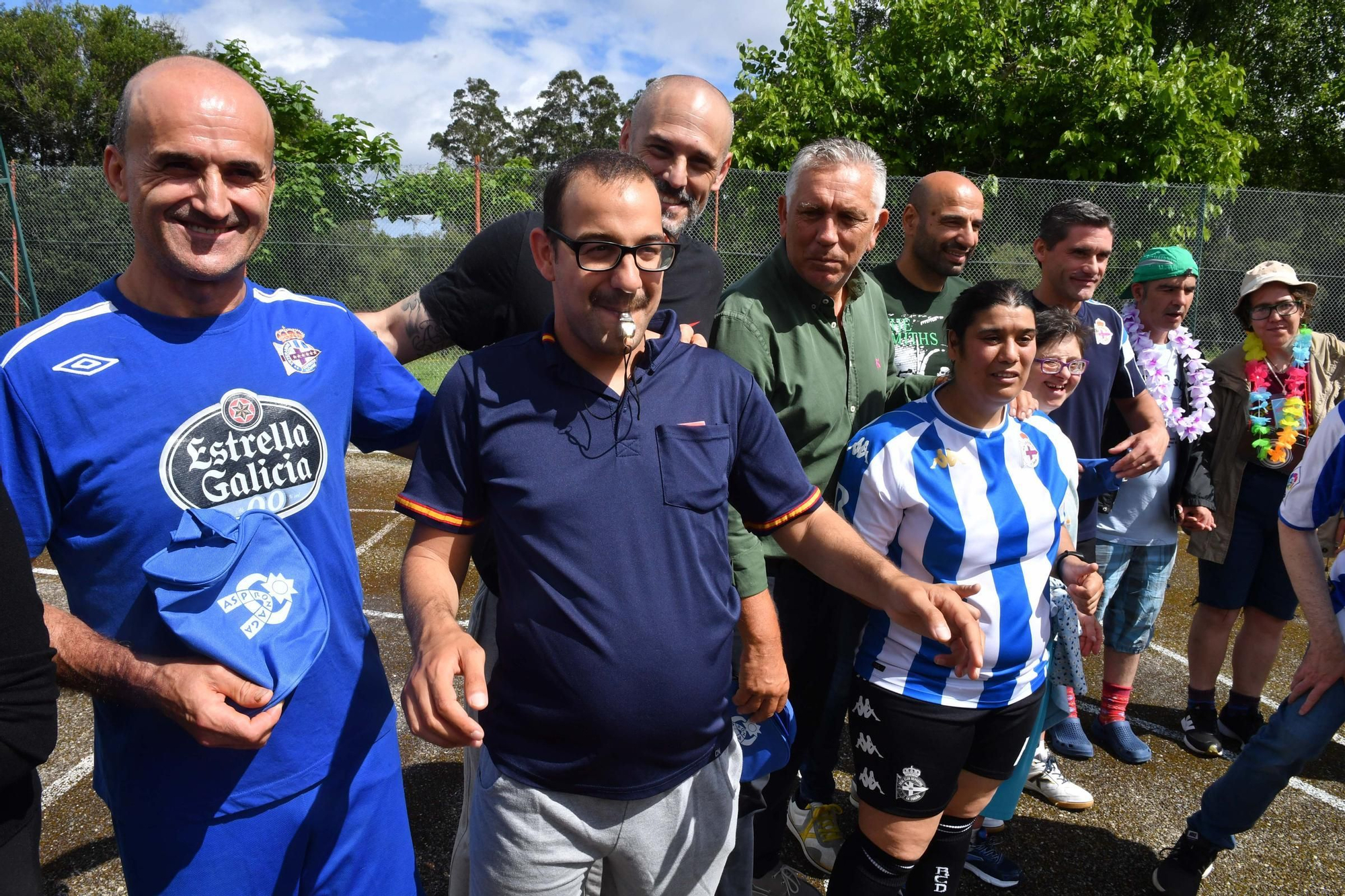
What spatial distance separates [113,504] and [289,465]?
299mm

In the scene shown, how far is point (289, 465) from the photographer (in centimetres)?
168

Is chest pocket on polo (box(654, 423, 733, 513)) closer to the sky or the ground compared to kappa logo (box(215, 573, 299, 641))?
closer to the sky

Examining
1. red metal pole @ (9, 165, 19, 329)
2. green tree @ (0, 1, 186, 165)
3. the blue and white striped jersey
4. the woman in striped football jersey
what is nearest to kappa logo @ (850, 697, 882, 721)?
the woman in striped football jersey

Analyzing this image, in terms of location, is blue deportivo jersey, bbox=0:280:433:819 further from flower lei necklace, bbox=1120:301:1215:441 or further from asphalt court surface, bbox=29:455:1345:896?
flower lei necklace, bbox=1120:301:1215:441

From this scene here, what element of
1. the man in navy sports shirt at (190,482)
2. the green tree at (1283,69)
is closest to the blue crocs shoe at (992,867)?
the man in navy sports shirt at (190,482)

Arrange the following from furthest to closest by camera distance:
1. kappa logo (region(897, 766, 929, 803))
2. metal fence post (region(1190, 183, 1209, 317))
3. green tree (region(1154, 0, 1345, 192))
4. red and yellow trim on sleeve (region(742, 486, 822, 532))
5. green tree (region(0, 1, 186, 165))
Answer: green tree (region(0, 1, 186, 165))
green tree (region(1154, 0, 1345, 192))
metal fence post (region(1190, 183, 1209, 317))
kappa logo (region(897, 766, 929, 803))
red and yellow trim on sleeve (region(742, 486, 822, 532))

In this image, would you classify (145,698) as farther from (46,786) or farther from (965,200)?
(965,200)

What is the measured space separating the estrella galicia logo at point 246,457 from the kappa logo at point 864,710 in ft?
4.95

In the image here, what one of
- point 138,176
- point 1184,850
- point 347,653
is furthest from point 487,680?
point 1184,850

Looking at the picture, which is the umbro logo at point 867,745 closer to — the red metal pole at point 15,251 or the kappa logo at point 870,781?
the kappa logo at point 870,781

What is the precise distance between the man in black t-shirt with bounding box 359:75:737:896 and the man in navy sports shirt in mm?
373

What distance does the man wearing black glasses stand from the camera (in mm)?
1601

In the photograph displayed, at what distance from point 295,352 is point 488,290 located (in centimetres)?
60

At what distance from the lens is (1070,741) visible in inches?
150
